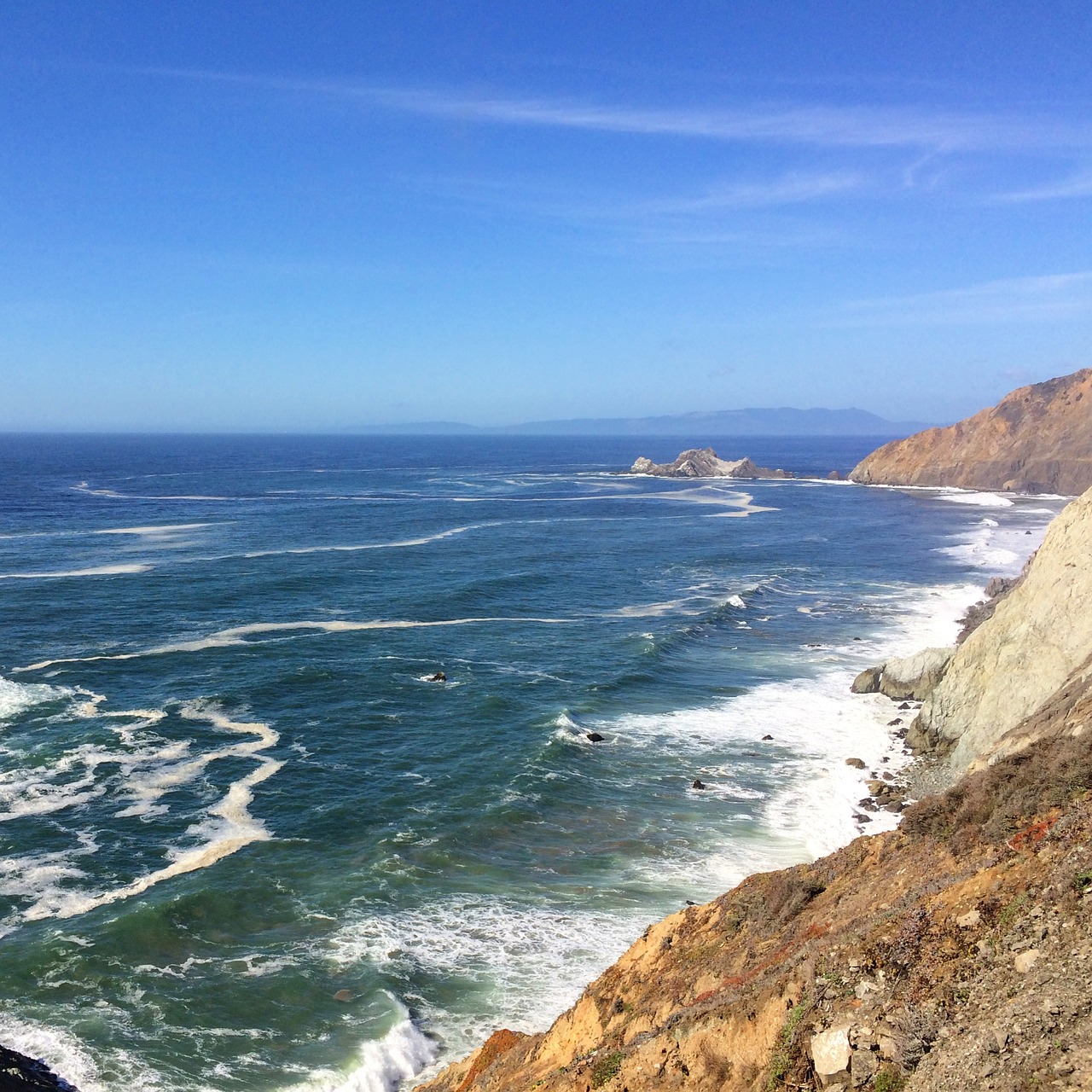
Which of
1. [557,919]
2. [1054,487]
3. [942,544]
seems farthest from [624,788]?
[1054,487]

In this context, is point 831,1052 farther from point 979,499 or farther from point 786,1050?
point 979,499

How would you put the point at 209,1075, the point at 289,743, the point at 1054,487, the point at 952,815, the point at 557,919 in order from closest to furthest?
the point at 952,815
the point at 209,1075
the point at 557,919
the point at 289,743
the point at 1054,487

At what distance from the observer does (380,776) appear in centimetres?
3922

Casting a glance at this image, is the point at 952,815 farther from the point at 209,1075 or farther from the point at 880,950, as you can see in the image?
the point at 209,1075

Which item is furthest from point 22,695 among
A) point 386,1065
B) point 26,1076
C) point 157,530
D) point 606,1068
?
point 157,530

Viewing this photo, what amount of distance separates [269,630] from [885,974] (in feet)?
178

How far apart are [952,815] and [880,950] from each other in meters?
6.16

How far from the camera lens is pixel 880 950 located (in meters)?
13.8

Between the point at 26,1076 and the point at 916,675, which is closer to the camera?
the point at 26,1076

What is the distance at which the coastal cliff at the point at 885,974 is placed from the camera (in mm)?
11711

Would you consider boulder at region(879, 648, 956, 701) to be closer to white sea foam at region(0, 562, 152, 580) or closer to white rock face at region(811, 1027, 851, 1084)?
white rock face at region(811, 1027, 851, 1084)

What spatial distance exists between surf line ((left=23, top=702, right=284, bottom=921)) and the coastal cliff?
15345mm

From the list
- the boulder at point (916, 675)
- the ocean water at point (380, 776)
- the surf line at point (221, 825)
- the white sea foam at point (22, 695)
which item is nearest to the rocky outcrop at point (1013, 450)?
the ocean water at point (380, 776)

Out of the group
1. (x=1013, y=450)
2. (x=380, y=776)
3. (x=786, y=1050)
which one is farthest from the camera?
(x=1013, y=450)
